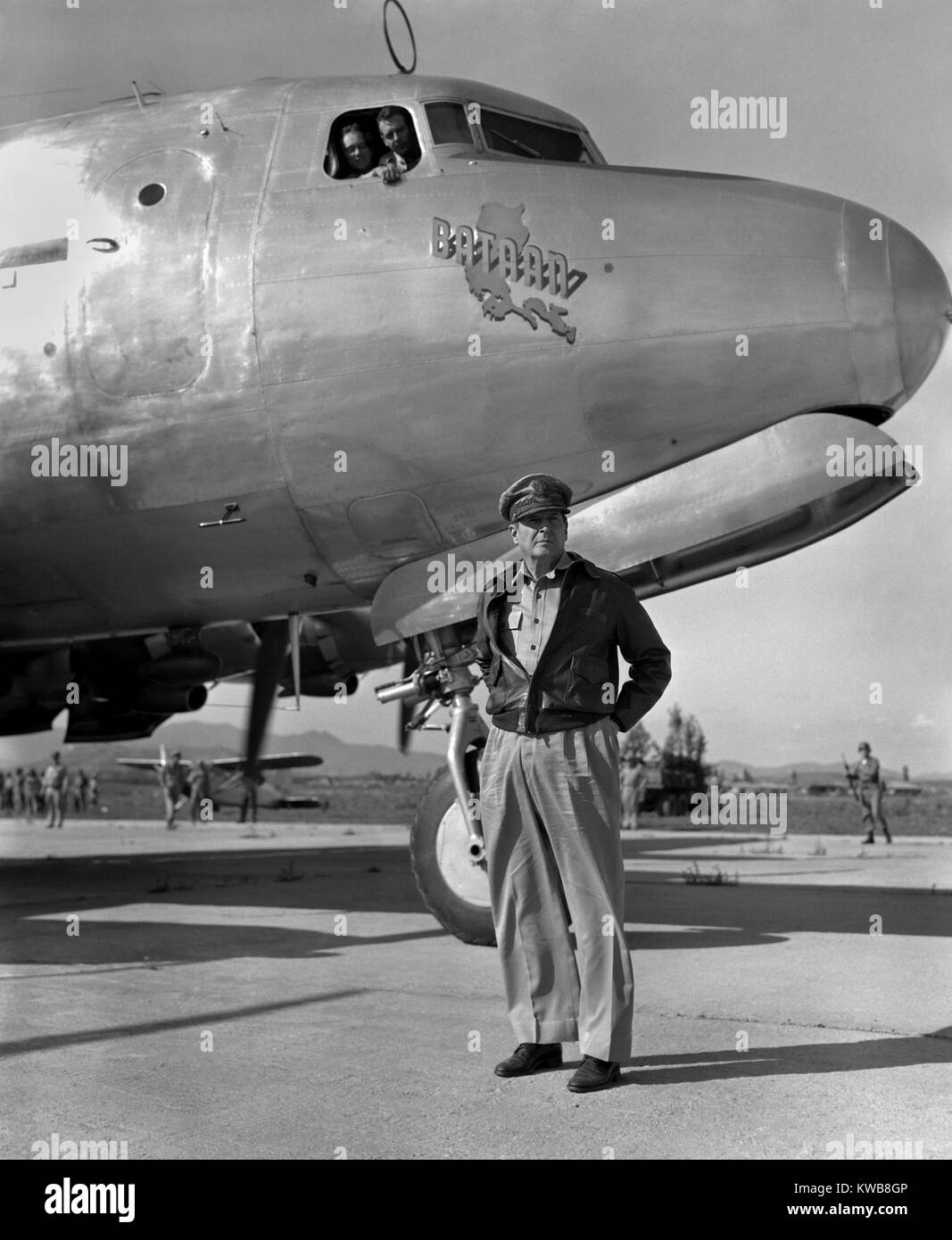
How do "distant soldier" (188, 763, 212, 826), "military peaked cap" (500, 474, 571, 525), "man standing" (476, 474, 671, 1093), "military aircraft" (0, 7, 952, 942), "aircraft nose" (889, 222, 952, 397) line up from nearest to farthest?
"man standing" (476, 474, 671, 1093)
"military peaked cap" (500, 474, 571, 525)
"aircraft nose" (889, 222, 952, 397)
"military aircraft" (0, 7, 952, 942)
"distant soldier" (188, 763, 212, 826)

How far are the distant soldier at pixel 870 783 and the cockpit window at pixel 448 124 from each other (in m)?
15.8

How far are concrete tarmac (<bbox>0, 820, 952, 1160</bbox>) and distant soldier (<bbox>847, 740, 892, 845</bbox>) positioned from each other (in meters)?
11.1

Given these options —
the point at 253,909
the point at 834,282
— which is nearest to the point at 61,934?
the point at 253,909

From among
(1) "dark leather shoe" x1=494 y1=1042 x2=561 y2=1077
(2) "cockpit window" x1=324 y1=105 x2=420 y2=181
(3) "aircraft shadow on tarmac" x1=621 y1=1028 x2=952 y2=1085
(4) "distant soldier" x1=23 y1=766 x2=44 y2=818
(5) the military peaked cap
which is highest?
(2) "cockpit window" x1=324 y1=105 x2=420 y2=181

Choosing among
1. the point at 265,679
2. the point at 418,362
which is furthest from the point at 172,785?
the point at 418,362

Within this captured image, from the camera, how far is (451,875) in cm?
816

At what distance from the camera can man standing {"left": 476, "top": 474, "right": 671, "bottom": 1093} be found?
4961 millimetres

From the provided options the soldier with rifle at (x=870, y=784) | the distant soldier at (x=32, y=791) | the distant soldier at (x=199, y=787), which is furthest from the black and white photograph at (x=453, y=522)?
the distant soldier at (x=32, y=791)

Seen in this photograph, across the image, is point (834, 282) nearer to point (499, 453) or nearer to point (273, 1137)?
point (499, 453)

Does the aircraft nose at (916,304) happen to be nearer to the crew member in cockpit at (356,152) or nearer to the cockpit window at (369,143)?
the cockpit window at (369,143)

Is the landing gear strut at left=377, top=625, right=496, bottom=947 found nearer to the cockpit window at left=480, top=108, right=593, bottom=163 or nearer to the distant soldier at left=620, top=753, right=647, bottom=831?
the cockpit window at left=480, top=108, right=593, bottom=163

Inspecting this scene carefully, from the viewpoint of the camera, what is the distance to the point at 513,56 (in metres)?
8.70

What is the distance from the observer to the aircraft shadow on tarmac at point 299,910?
8.13 metres

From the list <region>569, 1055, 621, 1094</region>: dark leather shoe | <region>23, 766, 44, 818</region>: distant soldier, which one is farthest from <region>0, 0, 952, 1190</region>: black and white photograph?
<region>23, 766, 44, 818</region>: distant soldier
